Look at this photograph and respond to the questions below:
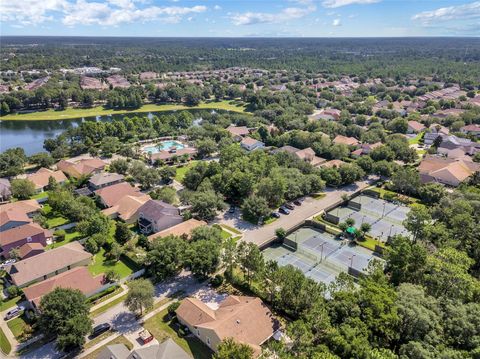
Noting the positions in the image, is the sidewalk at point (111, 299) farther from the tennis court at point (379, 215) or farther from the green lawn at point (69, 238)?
the tennis court at point (379, 215)

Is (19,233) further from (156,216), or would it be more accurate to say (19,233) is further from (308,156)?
(308,156)

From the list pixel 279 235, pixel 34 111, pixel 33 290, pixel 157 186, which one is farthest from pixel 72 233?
pixel 34 111

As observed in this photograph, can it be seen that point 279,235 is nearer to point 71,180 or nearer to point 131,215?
point 131,215

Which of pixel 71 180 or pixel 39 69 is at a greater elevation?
pixel 39 69

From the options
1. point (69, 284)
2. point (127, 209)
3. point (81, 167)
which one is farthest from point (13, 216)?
point (81, 167)

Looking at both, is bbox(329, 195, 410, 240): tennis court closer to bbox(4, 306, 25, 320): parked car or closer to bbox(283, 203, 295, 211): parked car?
bbox(283, 203, 295, 211): parked car

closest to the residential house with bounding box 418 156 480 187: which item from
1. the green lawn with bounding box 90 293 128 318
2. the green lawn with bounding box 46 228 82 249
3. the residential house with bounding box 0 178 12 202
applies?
the green lawn with bounding box 90 293 128 318
